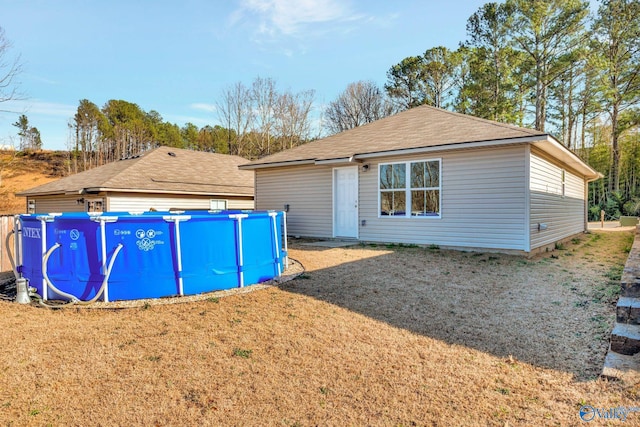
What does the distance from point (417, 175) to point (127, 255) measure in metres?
7.08

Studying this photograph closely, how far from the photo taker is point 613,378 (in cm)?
257

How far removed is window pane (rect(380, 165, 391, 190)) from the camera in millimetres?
9859

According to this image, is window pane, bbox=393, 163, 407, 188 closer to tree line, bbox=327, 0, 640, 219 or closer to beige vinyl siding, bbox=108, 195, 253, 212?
beige vinyl siding, bbox=108, 195, 253, 212

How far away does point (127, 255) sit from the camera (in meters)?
4.70

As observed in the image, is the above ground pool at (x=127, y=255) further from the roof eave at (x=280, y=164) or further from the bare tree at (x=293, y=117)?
the bare tree at (x=293, y=117)

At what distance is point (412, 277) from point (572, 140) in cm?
3005

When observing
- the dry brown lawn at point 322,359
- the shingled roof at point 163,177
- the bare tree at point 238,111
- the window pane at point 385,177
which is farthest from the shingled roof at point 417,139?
the bare tree at point 238,111

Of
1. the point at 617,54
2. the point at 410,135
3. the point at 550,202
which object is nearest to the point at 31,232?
the point at 410,135

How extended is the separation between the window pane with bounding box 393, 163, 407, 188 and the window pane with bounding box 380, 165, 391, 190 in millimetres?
155

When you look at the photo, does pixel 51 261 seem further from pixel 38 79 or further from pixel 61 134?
pixel 61 134

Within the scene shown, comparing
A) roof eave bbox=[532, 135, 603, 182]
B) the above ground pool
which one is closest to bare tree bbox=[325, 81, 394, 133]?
roof eave bbox=[532, 135, 603, 182]

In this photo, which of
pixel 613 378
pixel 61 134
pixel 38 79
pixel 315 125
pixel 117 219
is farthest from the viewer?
pixel 61 134

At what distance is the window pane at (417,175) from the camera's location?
933cm

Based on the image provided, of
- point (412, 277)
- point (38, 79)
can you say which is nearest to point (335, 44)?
point (412, 277)
